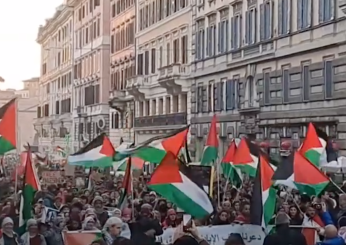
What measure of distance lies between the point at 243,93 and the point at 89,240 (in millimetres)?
23995

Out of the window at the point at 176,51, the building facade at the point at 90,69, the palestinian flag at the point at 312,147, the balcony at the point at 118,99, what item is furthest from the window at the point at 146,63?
the palestinian flag at the point at 312,147

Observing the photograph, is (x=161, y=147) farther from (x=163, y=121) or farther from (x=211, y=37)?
(x=163, y=121)

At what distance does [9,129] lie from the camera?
15781 millimetres

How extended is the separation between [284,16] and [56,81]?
58918 mm

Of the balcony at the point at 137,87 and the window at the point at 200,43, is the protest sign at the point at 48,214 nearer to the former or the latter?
the window at the point at 200,43

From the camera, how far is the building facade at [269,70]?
27109 millimetres

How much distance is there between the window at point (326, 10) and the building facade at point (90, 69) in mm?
34427

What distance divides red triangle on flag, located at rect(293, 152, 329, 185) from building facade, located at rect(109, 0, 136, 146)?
40.4 meters

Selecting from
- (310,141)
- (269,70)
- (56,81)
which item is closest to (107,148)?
(310,141)

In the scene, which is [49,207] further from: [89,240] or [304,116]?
[304,116]

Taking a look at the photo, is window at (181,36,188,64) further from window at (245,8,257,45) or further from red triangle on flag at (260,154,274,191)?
Answer: red triangle on flag at (260,154,274,191)

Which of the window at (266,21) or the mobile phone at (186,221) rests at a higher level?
the window at (266,21)

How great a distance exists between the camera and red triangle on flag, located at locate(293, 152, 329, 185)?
522 inches

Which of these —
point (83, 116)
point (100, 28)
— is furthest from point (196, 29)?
point (83, 116)
